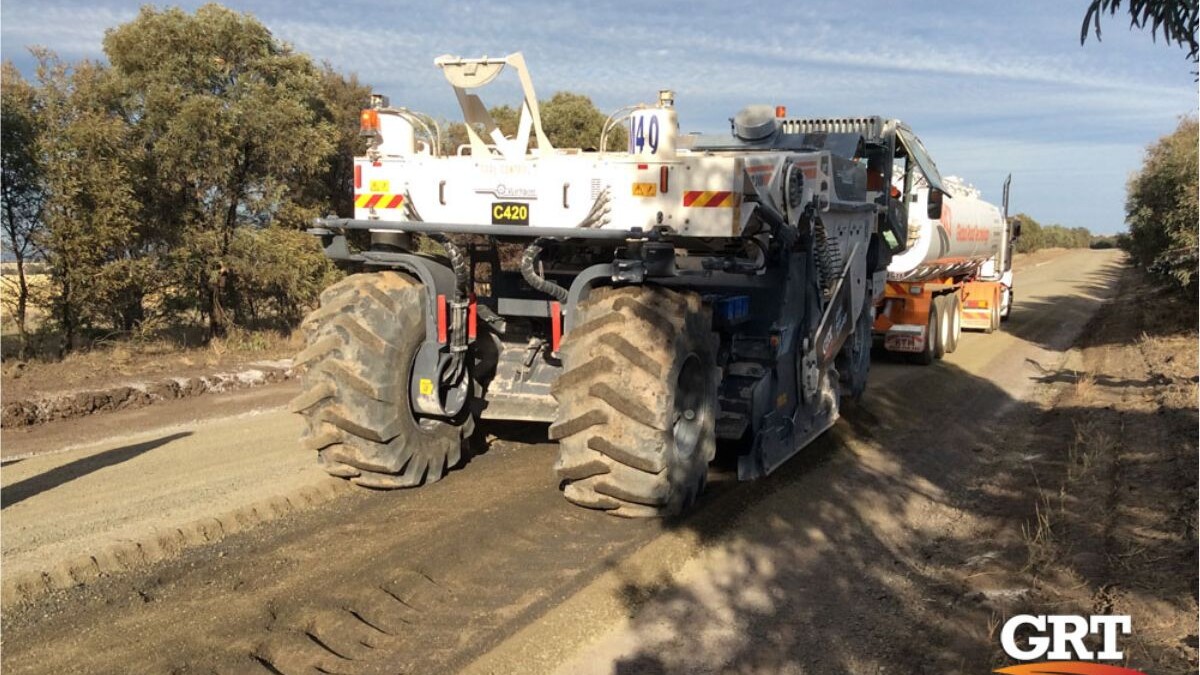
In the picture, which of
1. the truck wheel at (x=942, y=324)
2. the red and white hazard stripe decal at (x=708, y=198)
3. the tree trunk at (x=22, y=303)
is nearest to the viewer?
the red and white hazard stripe decal at (x=708, y=198)

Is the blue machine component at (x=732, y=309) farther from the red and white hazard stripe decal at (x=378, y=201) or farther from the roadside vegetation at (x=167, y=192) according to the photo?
the roadside vegetation at (x=167, y=192)

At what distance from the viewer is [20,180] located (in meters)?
12.6

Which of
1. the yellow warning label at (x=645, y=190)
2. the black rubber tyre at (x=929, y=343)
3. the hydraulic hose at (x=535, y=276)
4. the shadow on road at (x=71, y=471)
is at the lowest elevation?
the shadow on road at (x=71, y=471)

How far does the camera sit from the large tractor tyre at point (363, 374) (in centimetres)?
637

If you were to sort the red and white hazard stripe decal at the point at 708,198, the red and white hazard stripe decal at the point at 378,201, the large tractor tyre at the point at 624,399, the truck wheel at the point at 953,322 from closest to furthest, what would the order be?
the large tractor tyre at the point at 624,399, the red and white hazard stripe decal at the point at 708,198, the red and white hazard stripe decal at the point at 378,201, the truck wheel at the point at 953,322

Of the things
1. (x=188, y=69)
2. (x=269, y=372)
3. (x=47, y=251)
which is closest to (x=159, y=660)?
(x=269, y=372)

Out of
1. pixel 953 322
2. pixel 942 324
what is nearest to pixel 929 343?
pixel 942 324

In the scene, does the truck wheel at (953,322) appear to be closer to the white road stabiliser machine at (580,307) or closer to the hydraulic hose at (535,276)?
the white road stabiliser machine at (580,307)

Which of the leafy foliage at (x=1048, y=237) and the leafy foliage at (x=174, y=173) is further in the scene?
the leafy foliage at (x=1048, y=237)

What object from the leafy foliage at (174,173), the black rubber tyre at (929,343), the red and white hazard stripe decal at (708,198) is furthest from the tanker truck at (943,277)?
the leafy foliage at (174,173)

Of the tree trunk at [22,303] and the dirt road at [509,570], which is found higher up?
the tree trunk at [22,303]

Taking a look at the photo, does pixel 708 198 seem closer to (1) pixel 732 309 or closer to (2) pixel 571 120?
(1) pixel 732 309

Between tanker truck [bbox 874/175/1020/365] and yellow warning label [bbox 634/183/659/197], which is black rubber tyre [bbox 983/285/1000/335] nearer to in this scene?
tanker truck [bbox 874/175/1020/365]

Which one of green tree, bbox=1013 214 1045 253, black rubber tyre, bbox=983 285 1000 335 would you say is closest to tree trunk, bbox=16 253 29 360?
black rubber tyre, bbox=983 285 1000 335
